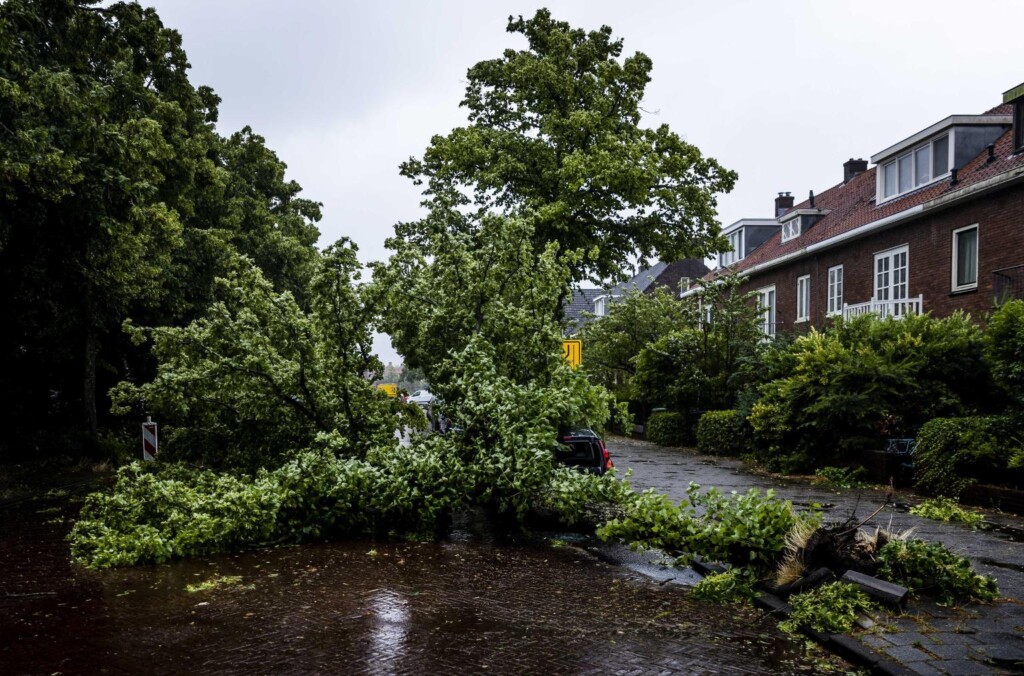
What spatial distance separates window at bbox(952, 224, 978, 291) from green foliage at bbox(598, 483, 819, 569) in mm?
14202

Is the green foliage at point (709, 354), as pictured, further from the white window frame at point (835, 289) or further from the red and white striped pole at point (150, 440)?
the red and white striped pole at point (150, 440)

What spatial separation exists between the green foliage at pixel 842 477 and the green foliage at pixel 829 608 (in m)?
7.51

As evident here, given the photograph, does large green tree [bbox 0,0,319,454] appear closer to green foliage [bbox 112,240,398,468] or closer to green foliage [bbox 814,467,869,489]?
green foliage [bbox 112,240,398,468]

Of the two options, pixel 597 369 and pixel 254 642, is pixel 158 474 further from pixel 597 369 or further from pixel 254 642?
pixel 597 369

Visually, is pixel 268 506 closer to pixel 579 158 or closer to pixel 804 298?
pixel 579 158

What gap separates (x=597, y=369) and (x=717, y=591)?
78.9 feet

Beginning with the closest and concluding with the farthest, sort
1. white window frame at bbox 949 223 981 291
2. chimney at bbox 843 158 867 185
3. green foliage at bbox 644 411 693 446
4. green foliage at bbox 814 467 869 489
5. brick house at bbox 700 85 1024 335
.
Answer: green foliage at bbox 814 467 869 489 → brick house at bbox 700 85 1024 335 → white window frame at bbox 949 223 981 291 → green foliage at bbox 644 411 693 446 → chimney at bbox 843 158 867 185

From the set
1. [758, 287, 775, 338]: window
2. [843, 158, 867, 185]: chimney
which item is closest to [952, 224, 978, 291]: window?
[758, 287, 775, 338]: window

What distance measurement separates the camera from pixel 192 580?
7500mm

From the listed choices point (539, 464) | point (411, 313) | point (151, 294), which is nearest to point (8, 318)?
point (151, 294)

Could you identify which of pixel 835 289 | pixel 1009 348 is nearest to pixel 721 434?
pixel 835 289

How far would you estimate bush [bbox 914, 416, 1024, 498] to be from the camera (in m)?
10.5

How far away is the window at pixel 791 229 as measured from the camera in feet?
94.9

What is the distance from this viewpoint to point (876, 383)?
13.5 m
